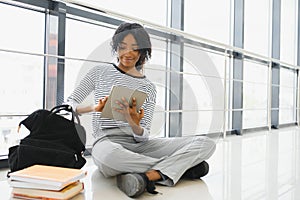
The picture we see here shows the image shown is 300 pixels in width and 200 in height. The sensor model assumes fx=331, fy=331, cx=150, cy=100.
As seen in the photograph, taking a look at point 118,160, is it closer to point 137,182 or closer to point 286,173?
point 137,182

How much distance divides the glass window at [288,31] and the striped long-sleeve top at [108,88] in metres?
3.41

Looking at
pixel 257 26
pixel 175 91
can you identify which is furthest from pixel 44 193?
pixel 257 26

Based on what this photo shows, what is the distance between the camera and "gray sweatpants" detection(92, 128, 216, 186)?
44.8 inches

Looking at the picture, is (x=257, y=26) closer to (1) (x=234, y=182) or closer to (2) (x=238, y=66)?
(2) (x=238, y=66)

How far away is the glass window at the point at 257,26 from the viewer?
3.29 meters

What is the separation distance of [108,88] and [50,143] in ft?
0.94

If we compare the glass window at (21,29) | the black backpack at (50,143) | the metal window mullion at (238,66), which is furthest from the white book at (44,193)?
the metal window mullion at (238,66)

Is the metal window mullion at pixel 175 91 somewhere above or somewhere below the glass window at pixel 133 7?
below

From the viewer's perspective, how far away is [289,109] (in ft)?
13.8

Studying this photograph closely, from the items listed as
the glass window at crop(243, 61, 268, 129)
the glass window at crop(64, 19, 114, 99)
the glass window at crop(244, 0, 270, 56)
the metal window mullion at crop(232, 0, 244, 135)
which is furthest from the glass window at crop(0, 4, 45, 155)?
the glass window at crop(244, 0, 270, 56)

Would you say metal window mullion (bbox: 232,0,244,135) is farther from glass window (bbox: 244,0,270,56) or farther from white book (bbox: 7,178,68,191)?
white book (bbox: 7,178,68,191)

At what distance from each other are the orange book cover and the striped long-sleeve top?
18cm

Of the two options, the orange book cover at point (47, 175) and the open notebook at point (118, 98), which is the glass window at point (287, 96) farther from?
the orange book cover at point (47, 175)

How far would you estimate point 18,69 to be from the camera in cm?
150
